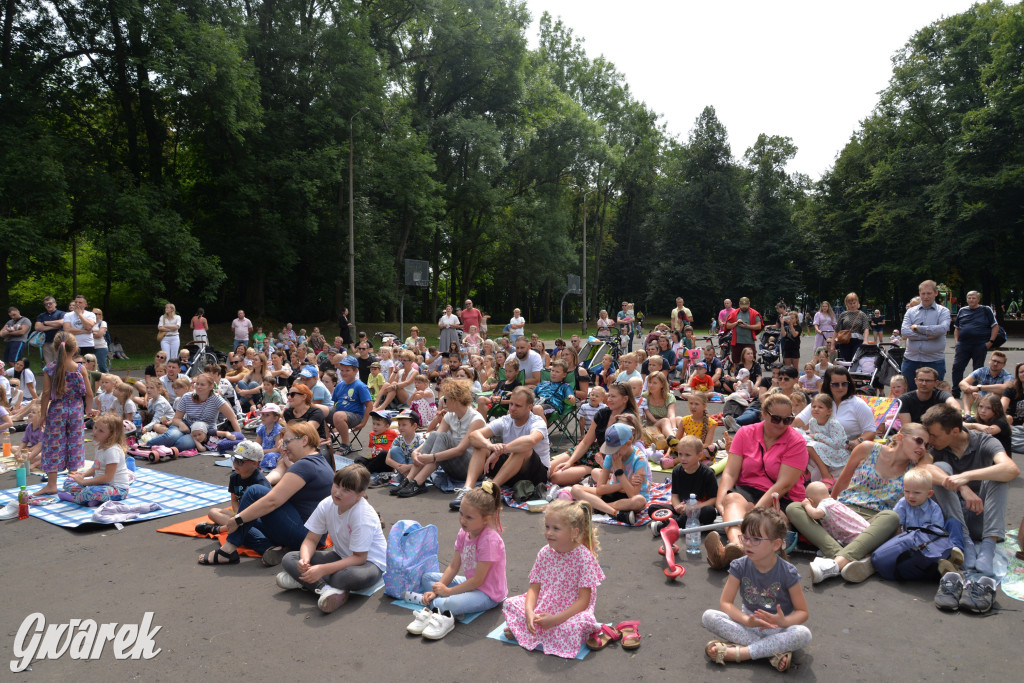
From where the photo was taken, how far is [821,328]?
14703 mm

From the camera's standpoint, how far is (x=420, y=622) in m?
4.00

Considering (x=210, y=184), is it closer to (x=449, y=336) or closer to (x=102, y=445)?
(x=449, y=336)

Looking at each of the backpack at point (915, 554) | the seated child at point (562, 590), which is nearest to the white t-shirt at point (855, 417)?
the backpack at point (915, 554)

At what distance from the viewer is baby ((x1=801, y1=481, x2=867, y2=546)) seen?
5066mm

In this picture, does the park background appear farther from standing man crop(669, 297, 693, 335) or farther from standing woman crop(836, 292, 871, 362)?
standing woman crop(836, 292, 871, 362)

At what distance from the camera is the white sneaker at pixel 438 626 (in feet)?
12.8

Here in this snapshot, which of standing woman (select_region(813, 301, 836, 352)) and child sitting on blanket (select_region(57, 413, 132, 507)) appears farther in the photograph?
standing woman (select_region(813, 301, 836, 352))

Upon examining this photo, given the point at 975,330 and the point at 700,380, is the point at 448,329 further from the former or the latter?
the point at 975,330

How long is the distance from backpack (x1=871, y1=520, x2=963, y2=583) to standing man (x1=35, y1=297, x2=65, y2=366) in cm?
1360

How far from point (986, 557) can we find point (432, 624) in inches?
147

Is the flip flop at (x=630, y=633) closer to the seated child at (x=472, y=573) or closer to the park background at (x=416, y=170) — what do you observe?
the seated child at (x=472, y=573)

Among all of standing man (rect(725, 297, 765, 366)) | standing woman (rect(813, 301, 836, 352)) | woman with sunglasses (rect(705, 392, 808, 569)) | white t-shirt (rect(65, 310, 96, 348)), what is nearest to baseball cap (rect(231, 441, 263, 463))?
woman with sunglasses (rect(705, 392, 808, 569))

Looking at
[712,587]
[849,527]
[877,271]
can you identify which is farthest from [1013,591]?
[877,271]

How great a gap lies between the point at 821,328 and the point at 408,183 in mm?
20528
